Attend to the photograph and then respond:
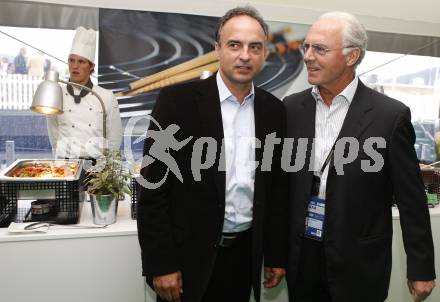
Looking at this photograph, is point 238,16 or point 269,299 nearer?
point 238,16

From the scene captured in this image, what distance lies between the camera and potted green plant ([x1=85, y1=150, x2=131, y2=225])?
1.36 meters

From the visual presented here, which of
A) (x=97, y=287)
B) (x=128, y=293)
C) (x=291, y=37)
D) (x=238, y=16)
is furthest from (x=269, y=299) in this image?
(x=291, y=37)

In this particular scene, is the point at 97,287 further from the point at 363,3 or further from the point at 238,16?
the point at 363,3

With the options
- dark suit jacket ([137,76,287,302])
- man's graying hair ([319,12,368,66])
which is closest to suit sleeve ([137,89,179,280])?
dark suit jacket ([137,76,287,302])

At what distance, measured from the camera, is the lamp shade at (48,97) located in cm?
145

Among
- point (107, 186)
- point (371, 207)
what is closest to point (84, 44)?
point (107, 186)

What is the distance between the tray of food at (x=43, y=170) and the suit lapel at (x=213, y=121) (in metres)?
0.56

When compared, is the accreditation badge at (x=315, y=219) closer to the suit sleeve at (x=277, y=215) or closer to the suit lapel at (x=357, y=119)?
the suit sleeve at (x=277, y=215)

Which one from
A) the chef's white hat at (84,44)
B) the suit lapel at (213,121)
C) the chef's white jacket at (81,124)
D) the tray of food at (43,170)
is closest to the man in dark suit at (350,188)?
the suit lapel at (213,121)

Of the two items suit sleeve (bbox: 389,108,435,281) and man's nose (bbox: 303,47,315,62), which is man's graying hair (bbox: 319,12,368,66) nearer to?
man's nose (bbox: 303,47,315,62)

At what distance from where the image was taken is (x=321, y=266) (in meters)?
1.19

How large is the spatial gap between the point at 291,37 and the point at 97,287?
256 cm

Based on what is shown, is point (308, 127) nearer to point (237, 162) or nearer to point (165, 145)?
point (237, 162)

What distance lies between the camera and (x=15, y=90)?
2.81 metres
